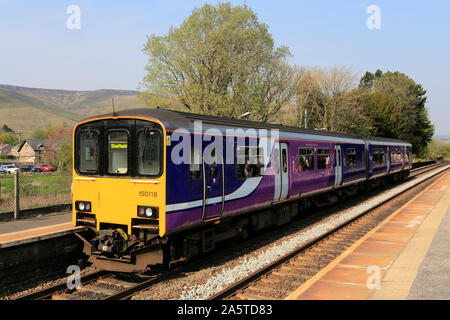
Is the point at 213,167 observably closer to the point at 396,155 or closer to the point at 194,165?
the point at 194,165

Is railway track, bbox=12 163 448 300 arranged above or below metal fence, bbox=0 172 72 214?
below

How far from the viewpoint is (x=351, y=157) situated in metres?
17.8

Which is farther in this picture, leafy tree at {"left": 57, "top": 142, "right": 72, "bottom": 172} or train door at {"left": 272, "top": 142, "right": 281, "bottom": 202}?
leafy tree at {"left": 57, "top": 142, "right": 72, "bottom": 172}

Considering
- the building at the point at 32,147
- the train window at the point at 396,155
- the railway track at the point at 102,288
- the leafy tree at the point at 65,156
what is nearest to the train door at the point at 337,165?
the railway track at the point at 102,288

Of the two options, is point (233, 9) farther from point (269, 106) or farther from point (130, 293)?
point (130, 293)

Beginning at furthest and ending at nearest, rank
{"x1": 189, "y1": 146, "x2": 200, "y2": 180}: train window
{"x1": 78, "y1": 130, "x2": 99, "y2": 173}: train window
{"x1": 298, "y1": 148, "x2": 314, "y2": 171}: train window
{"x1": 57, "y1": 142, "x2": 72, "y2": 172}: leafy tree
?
{"x1": 57, "y1": 142, "x2": 72, "y2": 172}: leafy tree, {"x1": 298, "y1": 148, "x2": 314, "y2": 171}: train window, {"x1": 78, "y1": 130, "x2": 99, "y2": 173}: train window, {"x1": 189, "y1": 146, "x2": 200, "y2": 180}: train window

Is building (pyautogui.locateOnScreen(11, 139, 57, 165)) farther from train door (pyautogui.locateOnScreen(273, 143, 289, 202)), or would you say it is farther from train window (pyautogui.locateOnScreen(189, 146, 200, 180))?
train window (pyautogui.locateOnScreen(189, 146, 200, 180))

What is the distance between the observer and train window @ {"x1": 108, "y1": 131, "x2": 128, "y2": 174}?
7.77 m

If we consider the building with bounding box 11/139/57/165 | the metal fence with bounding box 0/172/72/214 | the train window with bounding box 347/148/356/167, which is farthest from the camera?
the building with bounding box 11/139/57/165

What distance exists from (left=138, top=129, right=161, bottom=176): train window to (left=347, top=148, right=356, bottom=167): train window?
12.1 meters

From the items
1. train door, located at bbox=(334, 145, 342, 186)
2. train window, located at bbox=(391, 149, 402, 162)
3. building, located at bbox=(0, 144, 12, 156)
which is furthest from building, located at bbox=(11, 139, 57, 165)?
train door, located at bbox=(334, 145, 342, 186)

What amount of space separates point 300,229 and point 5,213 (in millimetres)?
9322

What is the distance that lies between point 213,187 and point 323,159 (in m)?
7.36
